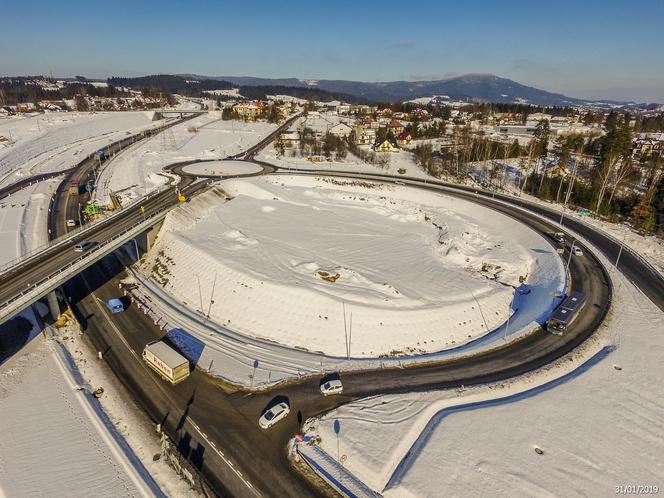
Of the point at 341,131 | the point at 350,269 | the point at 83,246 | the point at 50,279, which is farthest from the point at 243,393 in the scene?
the point at 341,131

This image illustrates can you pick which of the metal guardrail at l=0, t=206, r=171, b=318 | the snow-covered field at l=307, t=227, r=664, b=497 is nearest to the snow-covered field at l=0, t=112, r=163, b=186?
the metal guardrail at l=0, t=206, r=171, b=318

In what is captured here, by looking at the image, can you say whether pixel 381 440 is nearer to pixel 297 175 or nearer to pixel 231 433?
pixel 231 433

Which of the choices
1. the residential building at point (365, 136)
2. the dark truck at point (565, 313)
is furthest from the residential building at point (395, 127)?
the dark truck at point (565, 313)

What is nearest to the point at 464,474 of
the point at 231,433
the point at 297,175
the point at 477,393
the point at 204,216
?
the point at 477,393
